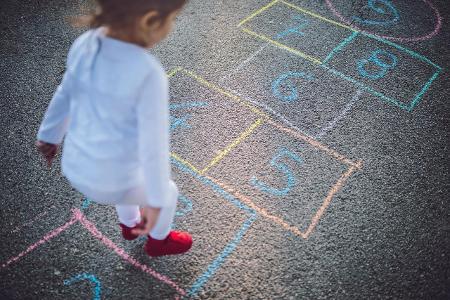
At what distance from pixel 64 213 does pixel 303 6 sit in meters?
2.93

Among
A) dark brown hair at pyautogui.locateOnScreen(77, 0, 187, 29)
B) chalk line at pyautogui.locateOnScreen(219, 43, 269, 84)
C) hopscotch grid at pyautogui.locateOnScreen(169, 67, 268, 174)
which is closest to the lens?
dark brown hair at pyautogui.locateOnScreen(77, 0, 187, 29)

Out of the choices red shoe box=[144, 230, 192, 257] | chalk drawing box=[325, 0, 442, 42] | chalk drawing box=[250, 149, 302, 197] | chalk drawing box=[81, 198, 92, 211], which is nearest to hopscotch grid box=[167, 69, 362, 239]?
chalk drawing box=[250, 149, 302, 197]

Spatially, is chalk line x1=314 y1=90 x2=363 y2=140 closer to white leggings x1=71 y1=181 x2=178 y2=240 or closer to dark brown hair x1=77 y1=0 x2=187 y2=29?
white leggings x1=71 y1=181 x2=178 y2=240

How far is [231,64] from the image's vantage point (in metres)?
3.24

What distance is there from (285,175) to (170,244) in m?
0.91

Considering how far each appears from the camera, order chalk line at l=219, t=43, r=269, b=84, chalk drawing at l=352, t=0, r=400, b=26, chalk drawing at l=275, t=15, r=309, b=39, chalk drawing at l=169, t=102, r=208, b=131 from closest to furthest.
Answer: chalk drawing at l=169, t=102, r=208, b=131, chalk line at l=219, t=43, r=269, b=84, chalk drawing at l=275, t=15, r=309, b=39, chalk drawing at l=352, t=0, r=400, b=26

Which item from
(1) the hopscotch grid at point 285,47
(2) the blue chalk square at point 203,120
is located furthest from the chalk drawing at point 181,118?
(1) the hopscotch grid at point 285,47

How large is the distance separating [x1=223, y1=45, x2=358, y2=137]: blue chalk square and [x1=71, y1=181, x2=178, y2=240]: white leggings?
1.34 metres

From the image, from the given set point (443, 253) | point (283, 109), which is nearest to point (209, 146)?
point (283, 109)

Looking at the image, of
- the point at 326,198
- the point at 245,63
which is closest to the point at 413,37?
the point at 245,63

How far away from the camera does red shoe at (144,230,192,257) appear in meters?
2.00

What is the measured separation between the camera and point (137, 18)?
4.06 ft

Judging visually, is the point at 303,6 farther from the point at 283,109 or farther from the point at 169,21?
the point at 169,21

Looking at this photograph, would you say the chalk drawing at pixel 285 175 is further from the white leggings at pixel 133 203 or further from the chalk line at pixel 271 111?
the white leggings at pixel 133 203
